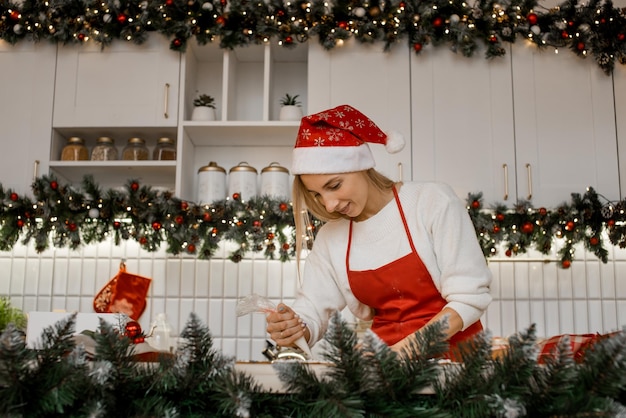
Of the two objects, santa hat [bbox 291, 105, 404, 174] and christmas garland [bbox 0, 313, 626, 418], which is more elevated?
santa hat [bbox 291, 105, 404, 174]

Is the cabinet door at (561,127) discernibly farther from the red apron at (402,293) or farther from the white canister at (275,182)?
the red apron at (402,293)

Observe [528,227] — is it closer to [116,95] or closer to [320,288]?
[320,288]

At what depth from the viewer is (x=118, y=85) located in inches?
120

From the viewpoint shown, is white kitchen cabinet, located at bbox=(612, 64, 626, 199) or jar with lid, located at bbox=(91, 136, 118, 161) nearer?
white kitchen cabinet, located at bbox=(612, 64, 626, 199)

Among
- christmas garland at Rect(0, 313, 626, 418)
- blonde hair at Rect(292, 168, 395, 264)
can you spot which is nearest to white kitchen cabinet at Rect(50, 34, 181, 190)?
blonde hair at Rect(292, 168, 395, 264)

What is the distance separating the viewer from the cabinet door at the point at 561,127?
2906 mm

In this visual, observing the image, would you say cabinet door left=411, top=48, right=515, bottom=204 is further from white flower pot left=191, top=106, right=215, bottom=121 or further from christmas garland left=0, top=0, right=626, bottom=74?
white flower pot left=191, top=106, right=215, bottom=121

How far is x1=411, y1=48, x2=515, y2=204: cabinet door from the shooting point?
2.91 m

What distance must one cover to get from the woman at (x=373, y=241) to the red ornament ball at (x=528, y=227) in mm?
1266

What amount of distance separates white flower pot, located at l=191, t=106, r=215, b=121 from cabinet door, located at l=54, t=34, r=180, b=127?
0.09 metres

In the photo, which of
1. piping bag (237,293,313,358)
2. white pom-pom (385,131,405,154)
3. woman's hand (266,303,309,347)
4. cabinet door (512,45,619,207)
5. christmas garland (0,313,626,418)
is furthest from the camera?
cabinet door (512,45,619,207)

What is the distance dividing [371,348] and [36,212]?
240 cm

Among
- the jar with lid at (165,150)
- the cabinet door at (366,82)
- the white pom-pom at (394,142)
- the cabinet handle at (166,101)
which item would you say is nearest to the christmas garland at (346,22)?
the cabinet door at (366,82)

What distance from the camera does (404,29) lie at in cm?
298
